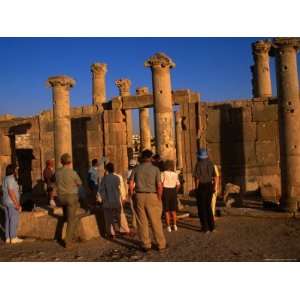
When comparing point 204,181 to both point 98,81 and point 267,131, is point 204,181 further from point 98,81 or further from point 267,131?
point 98,81

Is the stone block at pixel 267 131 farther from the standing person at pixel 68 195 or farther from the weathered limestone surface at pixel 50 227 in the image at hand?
the standing person at pixel 68 195

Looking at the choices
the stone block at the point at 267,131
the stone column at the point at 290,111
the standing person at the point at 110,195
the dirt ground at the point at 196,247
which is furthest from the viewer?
the stone block at the point at 267,131

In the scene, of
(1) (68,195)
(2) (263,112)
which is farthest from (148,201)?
(2) (263,112)

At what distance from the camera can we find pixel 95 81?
78.1 feet

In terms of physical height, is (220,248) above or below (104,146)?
below

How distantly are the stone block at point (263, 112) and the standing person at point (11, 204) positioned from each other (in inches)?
430

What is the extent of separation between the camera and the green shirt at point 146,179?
7.01 m

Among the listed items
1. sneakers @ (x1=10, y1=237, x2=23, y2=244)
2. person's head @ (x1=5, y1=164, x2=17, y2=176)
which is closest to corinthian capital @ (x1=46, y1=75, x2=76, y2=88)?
person's head @ (x1=5, y1=164, x2=17, y2=176)

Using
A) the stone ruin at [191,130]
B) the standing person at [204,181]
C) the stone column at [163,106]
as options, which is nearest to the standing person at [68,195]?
the standing person at [204,181]

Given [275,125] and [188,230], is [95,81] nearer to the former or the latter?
[275,125]

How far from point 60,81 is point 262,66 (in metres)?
10.6

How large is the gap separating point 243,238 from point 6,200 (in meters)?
5.21

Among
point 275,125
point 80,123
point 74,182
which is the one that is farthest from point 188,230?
point 80,123

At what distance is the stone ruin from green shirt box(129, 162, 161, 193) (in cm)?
549
